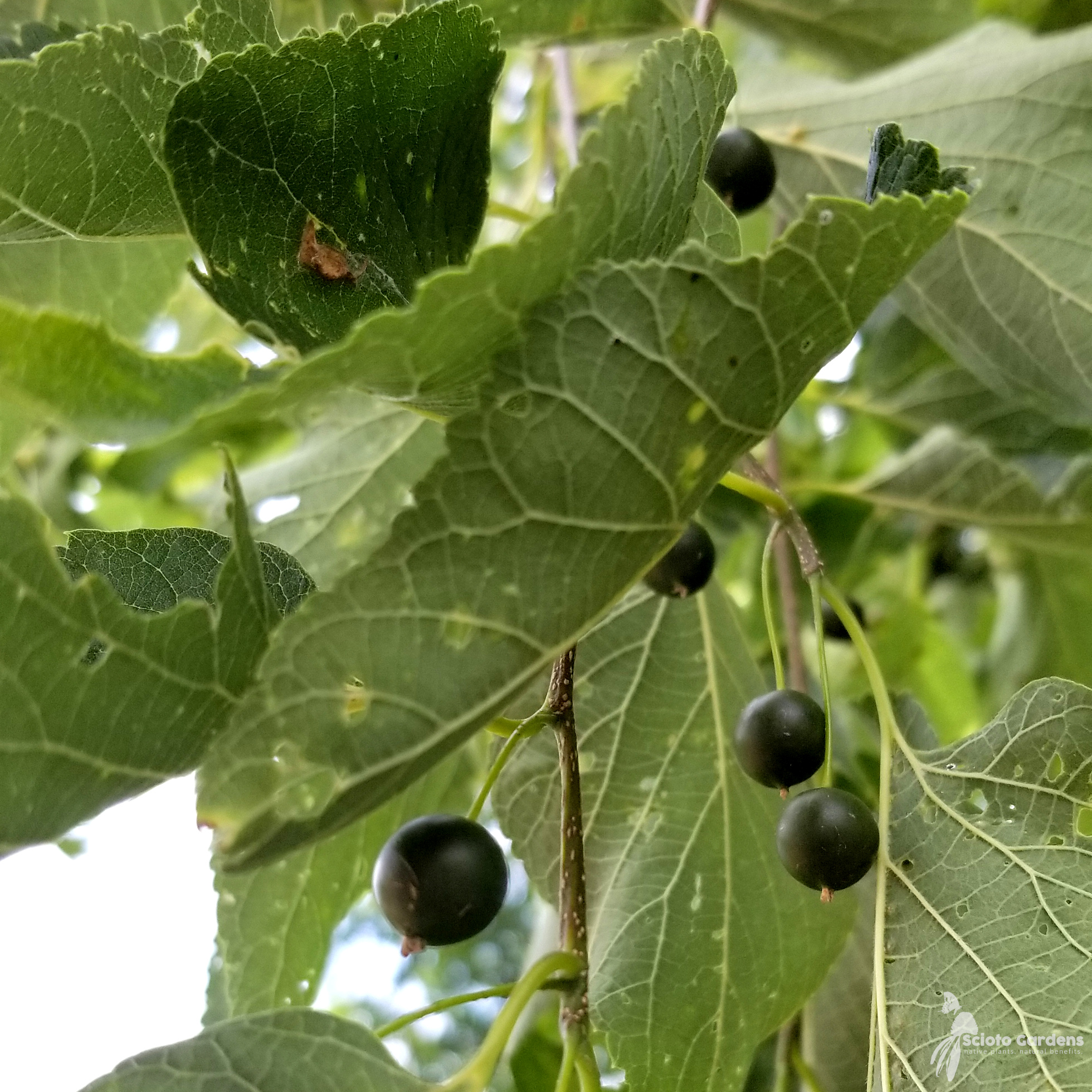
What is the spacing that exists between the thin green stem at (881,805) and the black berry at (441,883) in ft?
0.79

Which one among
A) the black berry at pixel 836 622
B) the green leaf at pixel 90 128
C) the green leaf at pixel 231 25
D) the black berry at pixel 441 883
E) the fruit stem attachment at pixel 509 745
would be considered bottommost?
the black berry at pixel 441 883

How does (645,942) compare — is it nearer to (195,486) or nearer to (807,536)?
(807,536)

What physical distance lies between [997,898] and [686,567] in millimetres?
282

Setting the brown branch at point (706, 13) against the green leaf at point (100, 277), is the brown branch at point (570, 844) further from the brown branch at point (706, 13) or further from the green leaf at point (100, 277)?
the brown branch at point (706, 13)

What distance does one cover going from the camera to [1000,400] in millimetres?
1423

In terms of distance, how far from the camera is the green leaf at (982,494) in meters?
1.30

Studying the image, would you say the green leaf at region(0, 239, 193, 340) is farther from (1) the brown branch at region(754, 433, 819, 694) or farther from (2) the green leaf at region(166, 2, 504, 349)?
(1) the brown branch at region(754, 433, 819, 694)

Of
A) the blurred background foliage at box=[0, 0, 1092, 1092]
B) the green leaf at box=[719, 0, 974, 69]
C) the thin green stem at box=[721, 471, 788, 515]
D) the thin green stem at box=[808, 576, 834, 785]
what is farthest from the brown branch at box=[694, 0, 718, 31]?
the thin green stem at box=[808, 576, 834, 785]

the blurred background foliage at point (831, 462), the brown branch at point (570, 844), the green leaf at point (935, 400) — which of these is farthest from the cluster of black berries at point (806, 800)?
the green leaf at point (935, 400)

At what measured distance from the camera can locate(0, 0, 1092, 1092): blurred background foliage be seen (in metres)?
1.05

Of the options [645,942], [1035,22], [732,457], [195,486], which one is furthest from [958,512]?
[195,486]

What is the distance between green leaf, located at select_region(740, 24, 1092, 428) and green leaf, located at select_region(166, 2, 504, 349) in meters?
0.47

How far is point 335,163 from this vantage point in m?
0.57

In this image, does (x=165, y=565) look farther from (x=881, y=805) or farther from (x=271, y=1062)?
(x=881, y=805)
